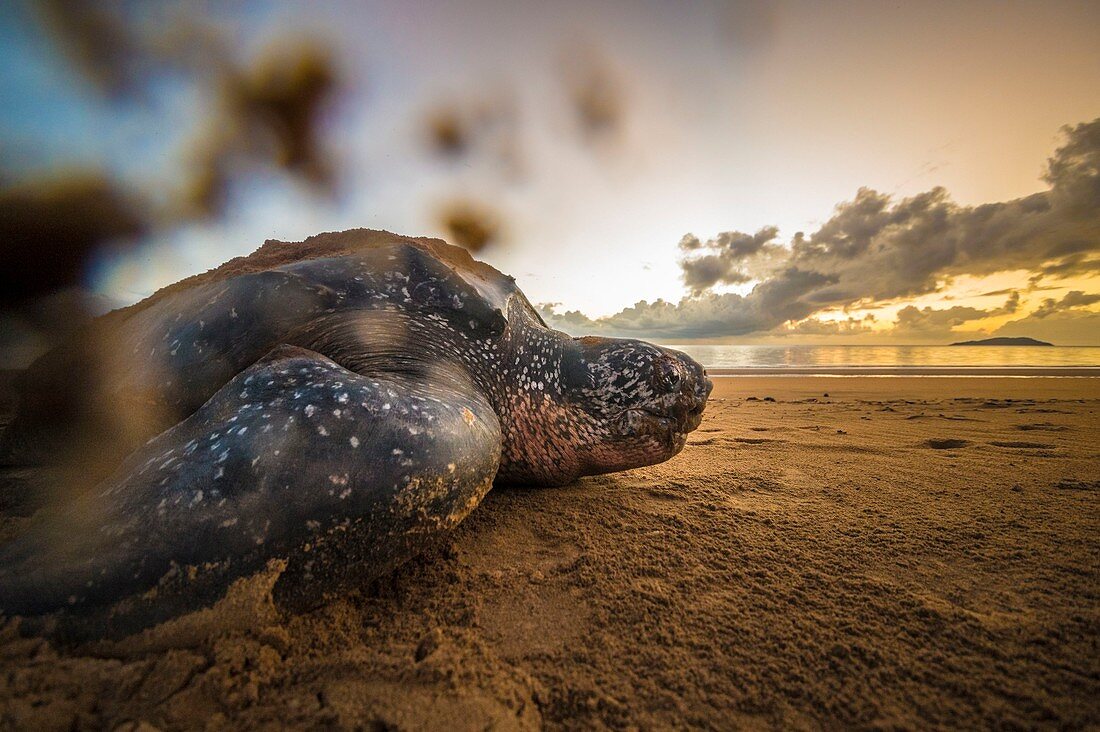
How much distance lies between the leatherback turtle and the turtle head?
0.01 m

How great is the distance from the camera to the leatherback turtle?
0.96 m

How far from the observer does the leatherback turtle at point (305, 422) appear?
0.96m

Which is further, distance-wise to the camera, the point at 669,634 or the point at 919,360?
the point at 919,360

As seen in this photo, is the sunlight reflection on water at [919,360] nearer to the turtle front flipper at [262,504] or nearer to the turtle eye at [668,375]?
the turtle eye at [668,375]

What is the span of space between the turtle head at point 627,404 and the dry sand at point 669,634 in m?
0.28

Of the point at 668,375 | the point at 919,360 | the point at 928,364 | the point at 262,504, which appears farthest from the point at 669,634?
the point at 919,360

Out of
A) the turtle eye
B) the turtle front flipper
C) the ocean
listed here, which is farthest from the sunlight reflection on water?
the turtle front flipper

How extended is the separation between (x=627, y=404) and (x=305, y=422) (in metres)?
1.42

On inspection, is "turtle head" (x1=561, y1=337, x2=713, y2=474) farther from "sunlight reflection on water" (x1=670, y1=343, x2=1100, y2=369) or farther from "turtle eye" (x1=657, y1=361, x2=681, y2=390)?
"sunlight reflection on water" (x1=670, y1=343, x2=1100, y2=369)

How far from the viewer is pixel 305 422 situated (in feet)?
3.79

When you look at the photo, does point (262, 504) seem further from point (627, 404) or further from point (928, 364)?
point (928, 364)

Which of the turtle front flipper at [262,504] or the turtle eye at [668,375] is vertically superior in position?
the turtle eye at [668,375]

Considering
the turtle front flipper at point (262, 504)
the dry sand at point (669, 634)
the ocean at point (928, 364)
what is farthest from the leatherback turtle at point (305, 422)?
the ocean at point (928, 364)

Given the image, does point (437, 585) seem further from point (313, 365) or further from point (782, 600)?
point (782, 600)
